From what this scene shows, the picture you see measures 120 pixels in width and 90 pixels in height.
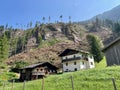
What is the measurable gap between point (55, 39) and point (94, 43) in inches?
2704

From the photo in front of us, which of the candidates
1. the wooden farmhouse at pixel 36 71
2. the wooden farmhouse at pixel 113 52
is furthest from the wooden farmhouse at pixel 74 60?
the wooden farmhouse at pixel 113 52

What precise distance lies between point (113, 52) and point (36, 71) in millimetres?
28206

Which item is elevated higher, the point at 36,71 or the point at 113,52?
the point at 113,52

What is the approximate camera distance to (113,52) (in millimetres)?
34250

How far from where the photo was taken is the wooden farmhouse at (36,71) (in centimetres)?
5423

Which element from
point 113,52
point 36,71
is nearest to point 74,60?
point 36,71

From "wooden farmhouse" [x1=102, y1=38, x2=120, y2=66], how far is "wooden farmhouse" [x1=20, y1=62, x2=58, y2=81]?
83.2 ft

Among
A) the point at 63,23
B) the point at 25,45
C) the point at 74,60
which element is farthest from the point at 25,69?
the point at 63,23

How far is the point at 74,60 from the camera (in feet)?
205

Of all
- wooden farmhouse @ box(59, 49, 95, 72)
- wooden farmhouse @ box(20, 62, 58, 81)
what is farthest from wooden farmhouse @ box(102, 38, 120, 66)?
wooden farmhouse @ box(59, 49, 95, 72)

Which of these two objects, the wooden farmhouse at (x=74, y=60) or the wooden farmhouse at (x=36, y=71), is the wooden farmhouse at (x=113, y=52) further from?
the wooden farmhouse at (x=74, y=60)

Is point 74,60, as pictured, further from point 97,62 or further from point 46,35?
point 46,35

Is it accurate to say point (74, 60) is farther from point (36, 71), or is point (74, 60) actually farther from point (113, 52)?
point (113, 52)

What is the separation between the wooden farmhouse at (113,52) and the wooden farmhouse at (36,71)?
2537cm
